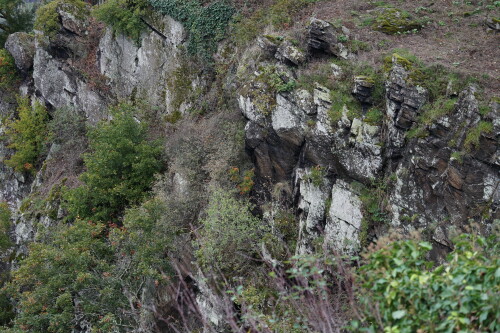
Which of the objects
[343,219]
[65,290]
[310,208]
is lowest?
[65,290]

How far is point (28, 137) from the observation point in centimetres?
2512

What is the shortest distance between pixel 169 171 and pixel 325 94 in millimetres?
6871

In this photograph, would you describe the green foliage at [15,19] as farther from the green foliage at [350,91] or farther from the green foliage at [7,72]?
the green foliage at [350,91]

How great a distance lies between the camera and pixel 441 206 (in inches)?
417

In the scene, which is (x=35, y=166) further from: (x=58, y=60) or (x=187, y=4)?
(x=187, y=4)

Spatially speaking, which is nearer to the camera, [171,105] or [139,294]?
[139,294]

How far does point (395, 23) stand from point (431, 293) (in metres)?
12.8

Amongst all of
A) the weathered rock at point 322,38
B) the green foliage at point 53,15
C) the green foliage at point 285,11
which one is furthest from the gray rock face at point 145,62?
the weathered rock at point 322,38

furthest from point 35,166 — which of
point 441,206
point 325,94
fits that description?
point 441,206

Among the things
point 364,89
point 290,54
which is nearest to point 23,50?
point 290,54

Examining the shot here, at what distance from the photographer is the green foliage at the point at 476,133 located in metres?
10.0

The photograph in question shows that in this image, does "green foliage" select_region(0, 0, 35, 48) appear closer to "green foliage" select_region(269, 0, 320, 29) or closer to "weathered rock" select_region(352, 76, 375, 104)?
"green foliage" select_region(269, 0, 320, 29)

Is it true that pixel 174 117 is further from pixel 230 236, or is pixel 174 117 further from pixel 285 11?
pixel 230 236

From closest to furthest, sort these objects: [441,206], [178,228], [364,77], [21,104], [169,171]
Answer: [441,206], [364,77], [178,228], [169,171], [21,104]
